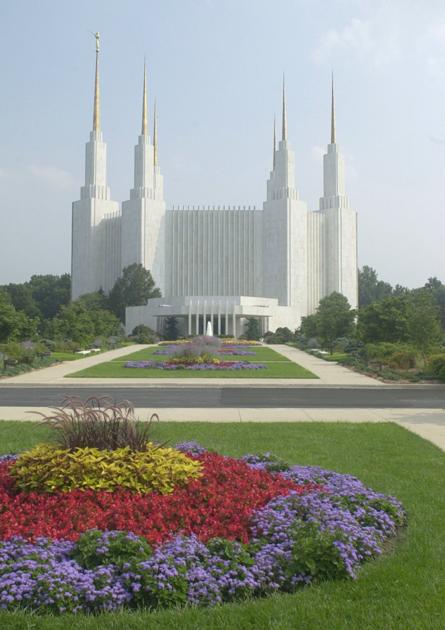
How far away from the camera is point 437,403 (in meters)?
15.4

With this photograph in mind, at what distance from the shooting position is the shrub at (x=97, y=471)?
5801 mm

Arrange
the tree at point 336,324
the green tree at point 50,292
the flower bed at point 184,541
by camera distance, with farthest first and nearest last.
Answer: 1. the green tree at point 50,292
2. the tree at point 336,324
3. the flower bed at point 184,541

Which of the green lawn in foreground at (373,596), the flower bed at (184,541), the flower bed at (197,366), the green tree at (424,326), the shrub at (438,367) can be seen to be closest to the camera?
the green lawn in foreground at (373,596)

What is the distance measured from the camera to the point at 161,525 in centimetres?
498

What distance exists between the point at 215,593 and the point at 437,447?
6.14 m

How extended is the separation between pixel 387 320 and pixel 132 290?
5424 centimetres

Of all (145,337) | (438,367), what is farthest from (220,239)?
(438,367)

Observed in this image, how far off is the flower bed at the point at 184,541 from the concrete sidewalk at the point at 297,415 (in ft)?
18.5

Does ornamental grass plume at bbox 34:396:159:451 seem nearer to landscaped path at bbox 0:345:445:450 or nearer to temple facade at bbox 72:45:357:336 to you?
landscaped path at bbox 0:345:445:450

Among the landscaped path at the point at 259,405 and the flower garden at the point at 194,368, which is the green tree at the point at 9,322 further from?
the flower garden at the point at 194,368

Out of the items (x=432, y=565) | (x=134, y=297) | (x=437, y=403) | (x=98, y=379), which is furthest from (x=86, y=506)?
(x=134, y=297)

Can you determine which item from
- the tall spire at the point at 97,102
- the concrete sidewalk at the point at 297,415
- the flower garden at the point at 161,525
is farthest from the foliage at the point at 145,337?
the flower garden at the point at 161,525

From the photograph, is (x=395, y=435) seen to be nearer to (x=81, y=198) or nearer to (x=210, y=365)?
(x=210, y=365)

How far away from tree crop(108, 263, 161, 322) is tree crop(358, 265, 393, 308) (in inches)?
2057
